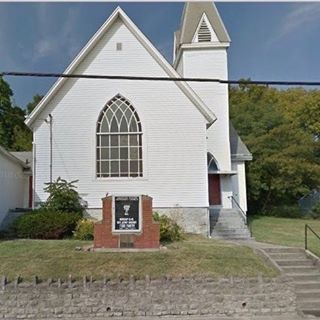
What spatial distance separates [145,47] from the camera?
1638cm

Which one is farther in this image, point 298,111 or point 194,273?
point 298,111

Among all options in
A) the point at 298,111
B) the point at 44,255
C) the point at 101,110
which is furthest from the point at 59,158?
the point at 298,111

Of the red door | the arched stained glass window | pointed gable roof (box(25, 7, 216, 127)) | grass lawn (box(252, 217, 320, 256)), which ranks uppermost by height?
pointed gable roof (box(25, 7, 216, 127))

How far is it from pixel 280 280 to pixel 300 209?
23477 mm

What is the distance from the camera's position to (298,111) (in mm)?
39062

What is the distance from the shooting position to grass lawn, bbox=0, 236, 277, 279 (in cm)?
880

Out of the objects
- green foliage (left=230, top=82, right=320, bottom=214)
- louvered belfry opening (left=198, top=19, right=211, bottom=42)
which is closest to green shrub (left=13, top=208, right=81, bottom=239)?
louvered belfry opening (left=198, top=19, right=211, bottom=42)

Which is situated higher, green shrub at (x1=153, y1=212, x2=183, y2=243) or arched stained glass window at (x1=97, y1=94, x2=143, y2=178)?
arched stained glass window at (x1=97, y1=94, x2=143, y2=178)

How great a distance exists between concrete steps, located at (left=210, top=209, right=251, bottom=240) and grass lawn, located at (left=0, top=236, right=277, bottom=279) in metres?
5.08

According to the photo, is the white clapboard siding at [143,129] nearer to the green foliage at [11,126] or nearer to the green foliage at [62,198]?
the green foliage at [62,198]

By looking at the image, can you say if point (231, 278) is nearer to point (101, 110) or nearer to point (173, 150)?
point (173, 150)

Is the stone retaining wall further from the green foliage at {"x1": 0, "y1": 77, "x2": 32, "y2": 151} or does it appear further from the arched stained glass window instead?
the green foliage at {"x1": 0, "y1": 77, "x2": 32, "y2": 151}

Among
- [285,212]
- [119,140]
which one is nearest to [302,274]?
[119,140]

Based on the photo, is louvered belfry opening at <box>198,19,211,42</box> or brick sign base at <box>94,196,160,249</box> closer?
brick sign base at <box>94,196,160,249</box>
